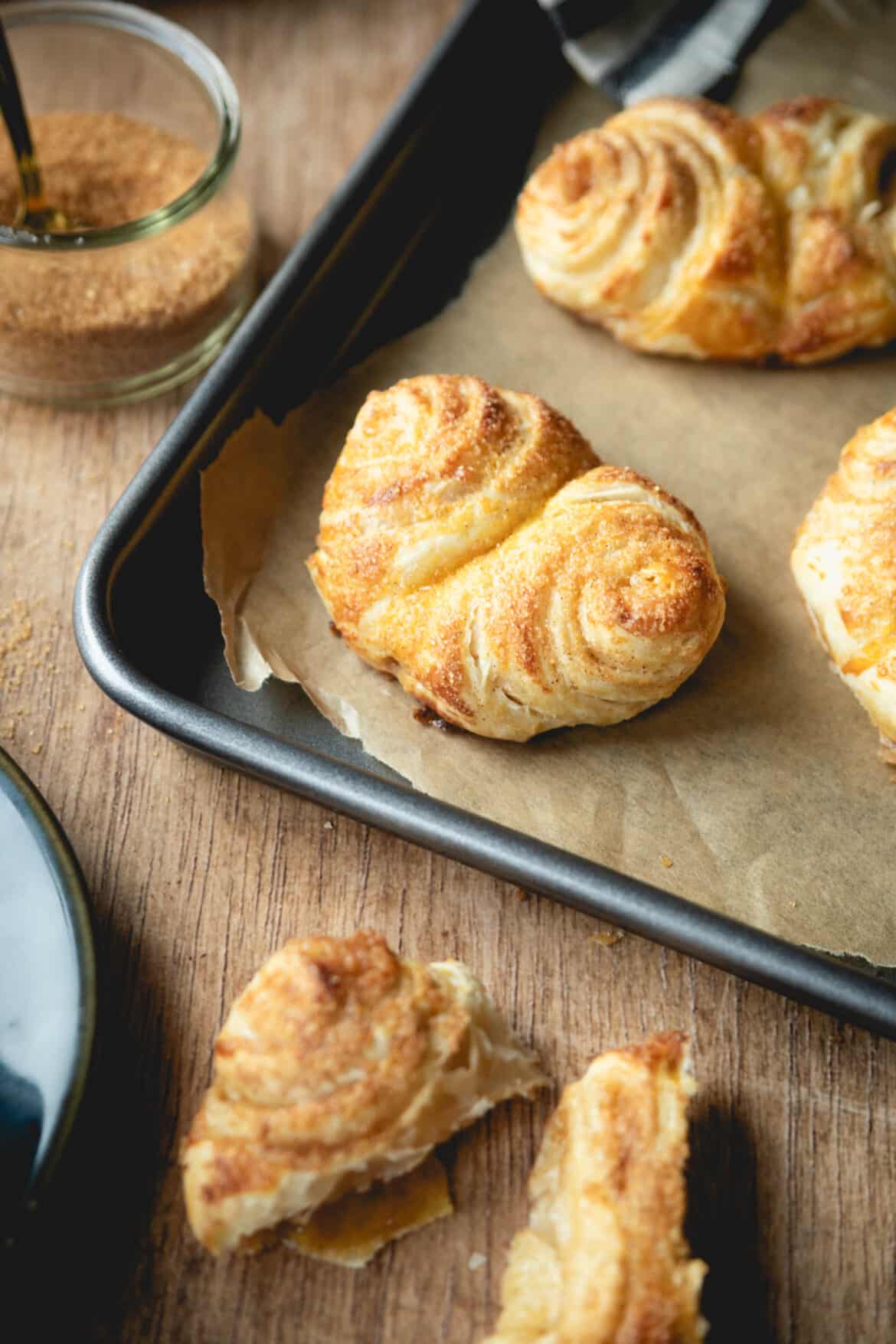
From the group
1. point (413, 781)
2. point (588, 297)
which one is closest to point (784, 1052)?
point (413, 781)

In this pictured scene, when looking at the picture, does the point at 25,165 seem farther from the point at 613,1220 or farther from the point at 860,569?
the point at 613,1220

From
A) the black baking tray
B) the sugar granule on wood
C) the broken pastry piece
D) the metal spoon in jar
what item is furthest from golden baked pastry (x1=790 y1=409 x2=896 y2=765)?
the metal spoon in jar

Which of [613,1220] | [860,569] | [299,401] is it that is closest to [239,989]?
[613,1220]

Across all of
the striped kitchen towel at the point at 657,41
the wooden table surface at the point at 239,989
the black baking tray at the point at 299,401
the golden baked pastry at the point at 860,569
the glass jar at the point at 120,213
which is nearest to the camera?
the wooden table surface at the point at 239,989

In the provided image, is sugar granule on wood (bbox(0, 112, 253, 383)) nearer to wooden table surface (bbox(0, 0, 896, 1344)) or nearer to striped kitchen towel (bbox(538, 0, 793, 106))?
wooden table surface (bbox(0, 0, 896, 1344))

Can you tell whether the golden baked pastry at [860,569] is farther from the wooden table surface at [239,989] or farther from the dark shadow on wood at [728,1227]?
the dark shadow on wood at [728,1227]

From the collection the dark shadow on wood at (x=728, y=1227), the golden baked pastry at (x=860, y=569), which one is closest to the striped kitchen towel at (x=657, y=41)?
the golden baked pastry at (x=860, y=569)

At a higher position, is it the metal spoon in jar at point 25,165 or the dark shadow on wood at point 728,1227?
the metal spoon in jar at point 25,165
